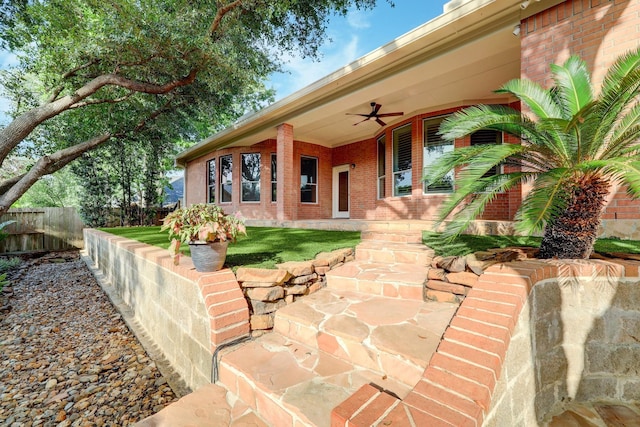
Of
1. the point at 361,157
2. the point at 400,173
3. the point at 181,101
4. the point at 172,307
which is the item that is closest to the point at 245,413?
the point at 172,307

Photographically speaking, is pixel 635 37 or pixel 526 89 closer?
pixel 526 89

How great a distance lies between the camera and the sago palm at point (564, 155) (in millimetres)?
1970

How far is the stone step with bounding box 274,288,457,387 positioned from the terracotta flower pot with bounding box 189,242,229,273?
75 cm

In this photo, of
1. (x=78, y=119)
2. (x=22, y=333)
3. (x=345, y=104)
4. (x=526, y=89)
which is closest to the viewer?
(x=526, y=89)

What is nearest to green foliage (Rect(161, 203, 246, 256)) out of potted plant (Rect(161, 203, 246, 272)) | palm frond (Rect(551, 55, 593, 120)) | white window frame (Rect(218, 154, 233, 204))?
potted plant (Rect(161, 203, 246, 272))

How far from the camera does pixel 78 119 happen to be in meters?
9.06

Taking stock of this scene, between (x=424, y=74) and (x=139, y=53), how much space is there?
5.77m

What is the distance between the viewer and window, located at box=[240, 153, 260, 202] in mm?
9242

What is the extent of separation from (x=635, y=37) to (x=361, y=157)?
6110 mm

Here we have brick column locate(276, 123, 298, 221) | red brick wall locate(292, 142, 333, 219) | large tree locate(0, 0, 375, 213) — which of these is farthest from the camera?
red brick wall locate(292, 142, 333, 219)

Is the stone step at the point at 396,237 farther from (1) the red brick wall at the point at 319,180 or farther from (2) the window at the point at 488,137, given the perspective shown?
(1) the red brick wall at the point at 319,180

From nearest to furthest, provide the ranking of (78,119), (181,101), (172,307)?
(172,307), (181,101), (78,119)

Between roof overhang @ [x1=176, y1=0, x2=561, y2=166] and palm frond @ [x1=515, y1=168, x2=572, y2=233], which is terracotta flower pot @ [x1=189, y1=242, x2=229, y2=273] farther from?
roof overhang @ [x1=176, y1=0, x2=561, y2=166]

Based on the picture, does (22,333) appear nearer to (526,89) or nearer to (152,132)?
(526,89)
